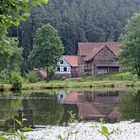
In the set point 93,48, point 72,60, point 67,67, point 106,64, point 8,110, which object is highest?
point 93,48

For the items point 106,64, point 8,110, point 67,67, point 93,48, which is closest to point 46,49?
point 106,64

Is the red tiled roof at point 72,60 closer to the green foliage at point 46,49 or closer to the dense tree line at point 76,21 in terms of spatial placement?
the dense tree line at point 76,21

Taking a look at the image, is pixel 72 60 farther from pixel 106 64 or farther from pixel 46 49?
pixel 46 49

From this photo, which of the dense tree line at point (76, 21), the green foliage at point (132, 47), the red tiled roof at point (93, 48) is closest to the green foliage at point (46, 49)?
the green foliage at point (132, 47)

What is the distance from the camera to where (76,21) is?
485 ft

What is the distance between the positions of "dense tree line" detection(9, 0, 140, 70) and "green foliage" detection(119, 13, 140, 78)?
4732 cm

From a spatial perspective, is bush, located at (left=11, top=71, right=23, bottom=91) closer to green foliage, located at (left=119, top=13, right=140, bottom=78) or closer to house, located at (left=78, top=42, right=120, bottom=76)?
green foliage, located at (left=119, top=13, right=140, bottom=78)

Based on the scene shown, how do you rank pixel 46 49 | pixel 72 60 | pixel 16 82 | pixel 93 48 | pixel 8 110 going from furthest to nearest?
1. pixel 72 60
2. pixel 93 48
3. pixel 46 49
4. pixel 16 82
5. pixel 8 110

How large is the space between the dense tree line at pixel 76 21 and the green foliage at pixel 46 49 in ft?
98.8

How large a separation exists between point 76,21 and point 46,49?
57749 millimetres

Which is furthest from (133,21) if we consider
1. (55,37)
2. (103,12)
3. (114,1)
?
(114,1)

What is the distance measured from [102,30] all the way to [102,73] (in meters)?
47.2

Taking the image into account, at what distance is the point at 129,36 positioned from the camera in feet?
265

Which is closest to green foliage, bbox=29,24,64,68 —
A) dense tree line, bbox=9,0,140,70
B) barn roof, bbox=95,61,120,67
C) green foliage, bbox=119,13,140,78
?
barn roof, bbox=95,61,120,67
